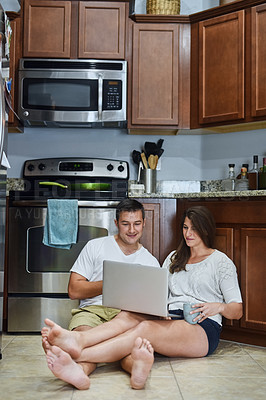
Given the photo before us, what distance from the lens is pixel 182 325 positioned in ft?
7.30

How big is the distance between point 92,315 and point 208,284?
1.95 feet

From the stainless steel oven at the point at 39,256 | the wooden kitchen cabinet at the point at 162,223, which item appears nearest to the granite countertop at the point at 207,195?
the wooden kitchen cabinet at the point at 162,223

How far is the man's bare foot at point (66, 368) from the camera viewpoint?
5.89 ft

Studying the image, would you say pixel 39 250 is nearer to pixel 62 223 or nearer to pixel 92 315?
pixel 62 223

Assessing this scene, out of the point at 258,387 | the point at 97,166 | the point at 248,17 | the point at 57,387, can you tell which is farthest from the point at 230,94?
the point at 57,387

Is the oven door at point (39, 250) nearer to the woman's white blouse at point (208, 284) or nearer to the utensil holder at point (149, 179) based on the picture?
the utensil holder at point (149, 179)

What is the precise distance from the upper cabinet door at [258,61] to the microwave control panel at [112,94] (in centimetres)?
87

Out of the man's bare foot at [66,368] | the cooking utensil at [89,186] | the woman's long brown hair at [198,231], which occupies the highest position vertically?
the cooking utensil at [89,186]

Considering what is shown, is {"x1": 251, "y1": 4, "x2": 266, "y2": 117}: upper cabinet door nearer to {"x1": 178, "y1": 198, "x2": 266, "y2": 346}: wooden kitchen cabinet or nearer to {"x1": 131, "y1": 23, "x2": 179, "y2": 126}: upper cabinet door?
{"x1": 131, "y1": 23, "x2": 179, "y2": 126}: upper cabinet door

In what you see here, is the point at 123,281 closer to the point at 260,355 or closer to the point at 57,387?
the point at 57,387

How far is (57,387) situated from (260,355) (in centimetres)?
112

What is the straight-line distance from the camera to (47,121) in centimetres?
338

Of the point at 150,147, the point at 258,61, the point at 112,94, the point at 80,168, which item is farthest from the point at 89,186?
the point at 258,61

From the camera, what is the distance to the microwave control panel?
3.34 meters
